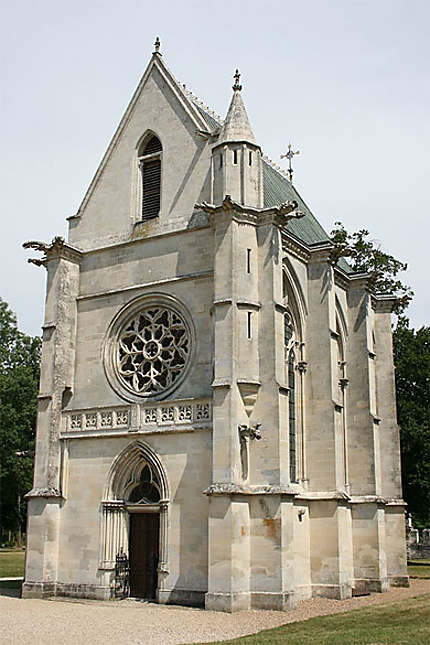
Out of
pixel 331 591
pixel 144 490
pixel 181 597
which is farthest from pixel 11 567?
pixel 331 591

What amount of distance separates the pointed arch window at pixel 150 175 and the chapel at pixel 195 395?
7 cm

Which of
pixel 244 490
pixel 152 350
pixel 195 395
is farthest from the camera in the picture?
pixel 152 350

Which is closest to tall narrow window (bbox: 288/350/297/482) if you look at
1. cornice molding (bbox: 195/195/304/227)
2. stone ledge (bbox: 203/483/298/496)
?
stone ledge (bbox: 203/483/298/496)

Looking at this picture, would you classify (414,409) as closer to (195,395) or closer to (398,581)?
(398,581)

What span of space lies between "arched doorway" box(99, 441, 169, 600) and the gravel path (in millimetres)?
1029

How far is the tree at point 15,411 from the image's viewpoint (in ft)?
166

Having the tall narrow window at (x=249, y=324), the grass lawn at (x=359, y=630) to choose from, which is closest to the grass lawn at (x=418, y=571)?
the grass lawn at (x=359, y=630)

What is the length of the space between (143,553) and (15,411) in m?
31.3

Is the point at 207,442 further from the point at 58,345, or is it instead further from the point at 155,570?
the point at 58,345

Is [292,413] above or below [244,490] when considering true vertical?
above

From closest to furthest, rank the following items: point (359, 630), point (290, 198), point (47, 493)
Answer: point (359, 630) < point (47, 493) < point (290, 198)

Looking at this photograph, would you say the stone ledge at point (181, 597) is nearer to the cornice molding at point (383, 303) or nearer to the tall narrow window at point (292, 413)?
the tall narrow window at point (292, 413)

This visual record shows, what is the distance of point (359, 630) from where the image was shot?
1503 cm

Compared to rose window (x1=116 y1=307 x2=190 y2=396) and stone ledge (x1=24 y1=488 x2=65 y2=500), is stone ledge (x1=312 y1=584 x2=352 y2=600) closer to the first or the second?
rose window (x1=116 y1=307 x2=190 y2=396)
